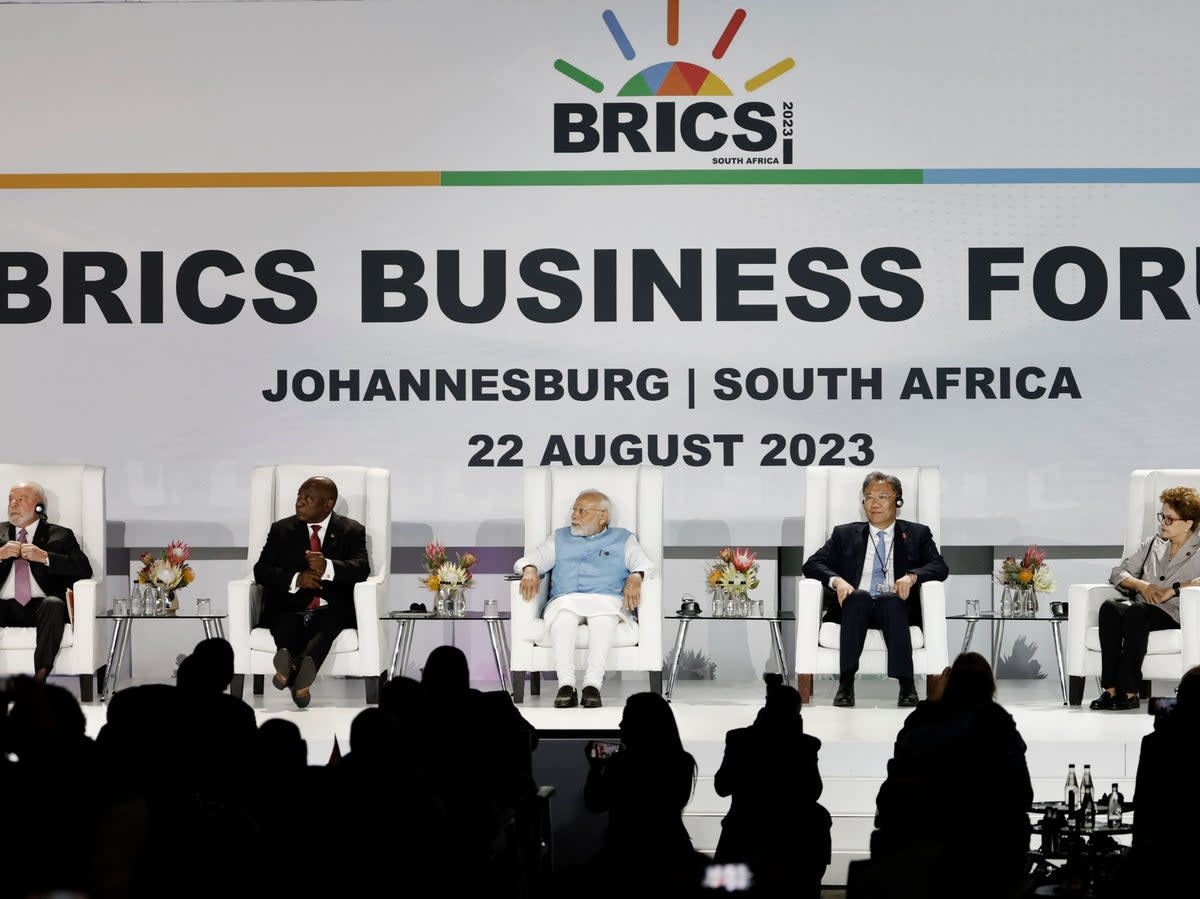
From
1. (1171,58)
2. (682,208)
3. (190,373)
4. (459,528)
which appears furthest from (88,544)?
(1171,58)

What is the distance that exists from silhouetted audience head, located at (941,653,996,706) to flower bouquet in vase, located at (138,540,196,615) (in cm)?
415

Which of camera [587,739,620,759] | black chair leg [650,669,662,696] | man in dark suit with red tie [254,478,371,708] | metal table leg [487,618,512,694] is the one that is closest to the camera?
camera [587,739,620,759]

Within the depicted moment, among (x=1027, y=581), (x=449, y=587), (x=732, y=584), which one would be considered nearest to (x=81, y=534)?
(x=449, y=587)

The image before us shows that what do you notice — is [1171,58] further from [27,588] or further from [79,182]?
[27,588]

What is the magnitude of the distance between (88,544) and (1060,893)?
4.87m

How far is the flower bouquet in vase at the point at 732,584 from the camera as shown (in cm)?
713

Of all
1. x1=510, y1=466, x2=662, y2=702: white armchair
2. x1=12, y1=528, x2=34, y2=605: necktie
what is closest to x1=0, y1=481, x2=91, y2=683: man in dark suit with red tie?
x1=12, y1=528, x2=34, y2=605: necktie

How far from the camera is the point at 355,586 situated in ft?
22.9

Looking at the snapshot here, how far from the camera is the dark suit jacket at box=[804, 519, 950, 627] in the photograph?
22.9 feet

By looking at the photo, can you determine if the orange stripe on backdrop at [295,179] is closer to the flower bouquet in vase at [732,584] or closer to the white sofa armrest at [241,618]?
the white sofa armrest at [241,618]

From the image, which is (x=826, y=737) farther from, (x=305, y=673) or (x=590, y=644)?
(x=305, y=673)

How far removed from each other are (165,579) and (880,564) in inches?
121

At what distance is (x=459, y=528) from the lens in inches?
312

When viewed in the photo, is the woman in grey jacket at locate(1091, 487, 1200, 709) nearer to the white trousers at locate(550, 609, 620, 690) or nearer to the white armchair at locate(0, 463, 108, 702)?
the white trousers at locate(550, 609, 620, 690)
